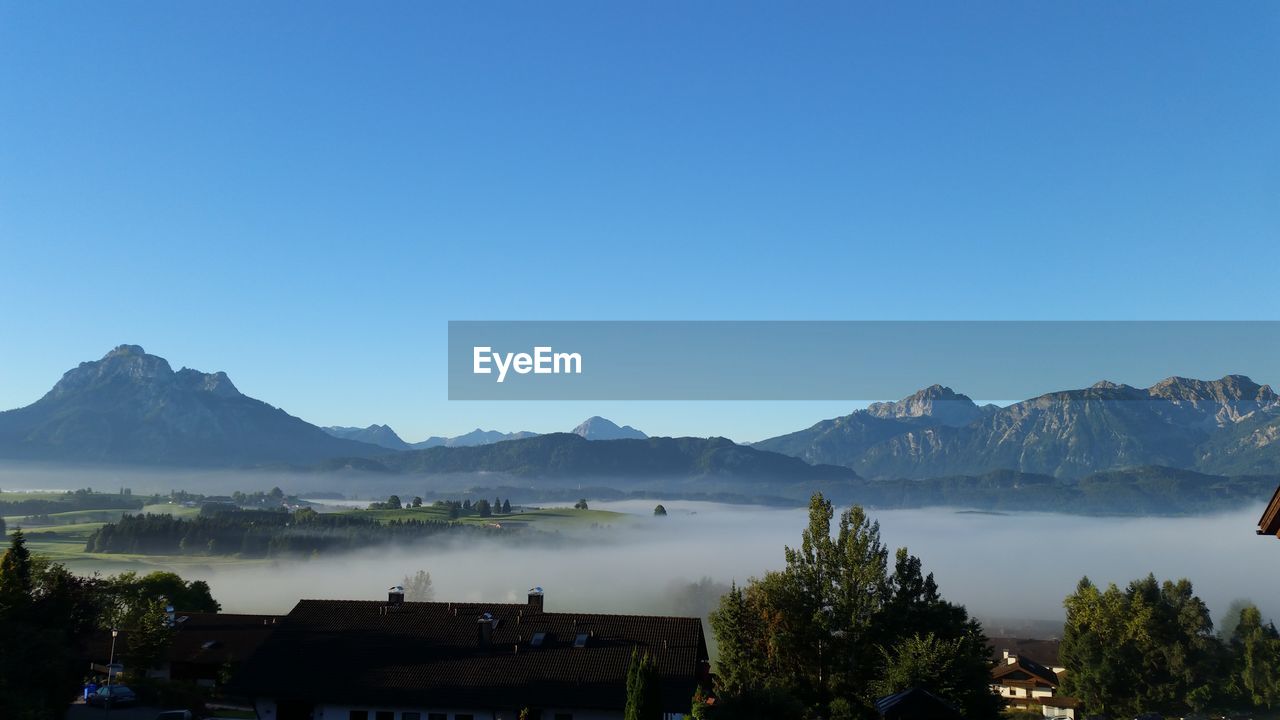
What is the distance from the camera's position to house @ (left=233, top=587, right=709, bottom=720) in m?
52.5

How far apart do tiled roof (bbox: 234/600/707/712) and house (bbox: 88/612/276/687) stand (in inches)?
741

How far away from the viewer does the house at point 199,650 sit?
7556cm

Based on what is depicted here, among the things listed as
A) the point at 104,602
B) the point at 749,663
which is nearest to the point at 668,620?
the point at 749,663

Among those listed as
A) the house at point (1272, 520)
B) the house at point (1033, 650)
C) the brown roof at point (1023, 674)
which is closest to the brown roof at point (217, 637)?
the house at point (1272, 520)

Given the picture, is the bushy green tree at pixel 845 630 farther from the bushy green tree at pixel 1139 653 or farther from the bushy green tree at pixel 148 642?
the bushy green tree at pixel 1139 653

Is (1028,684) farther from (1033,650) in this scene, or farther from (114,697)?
(114,697)

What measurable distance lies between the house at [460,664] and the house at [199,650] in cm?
1931

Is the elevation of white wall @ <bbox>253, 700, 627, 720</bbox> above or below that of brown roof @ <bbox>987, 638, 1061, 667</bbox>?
above

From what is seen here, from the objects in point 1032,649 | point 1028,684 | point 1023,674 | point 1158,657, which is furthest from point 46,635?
point 1032,649

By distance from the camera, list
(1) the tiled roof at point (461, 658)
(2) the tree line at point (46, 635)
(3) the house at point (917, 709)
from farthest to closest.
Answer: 1. (1) the tiled roof at point (461, 658)
2. (2) the tree line at point (46, 635)
3. (3) the house at point (917, 709)

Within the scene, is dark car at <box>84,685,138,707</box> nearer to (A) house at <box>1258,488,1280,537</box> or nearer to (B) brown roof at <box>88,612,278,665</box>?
(B) brown roof at <box>88,612,278,665</box>

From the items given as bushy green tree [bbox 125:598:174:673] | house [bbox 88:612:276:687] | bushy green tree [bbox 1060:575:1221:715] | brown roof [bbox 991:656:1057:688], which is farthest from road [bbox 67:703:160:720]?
brown roof [bbox 991:656:1057:688]

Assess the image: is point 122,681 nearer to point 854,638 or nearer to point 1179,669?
point 854,638

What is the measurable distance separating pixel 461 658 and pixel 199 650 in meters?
33.2
